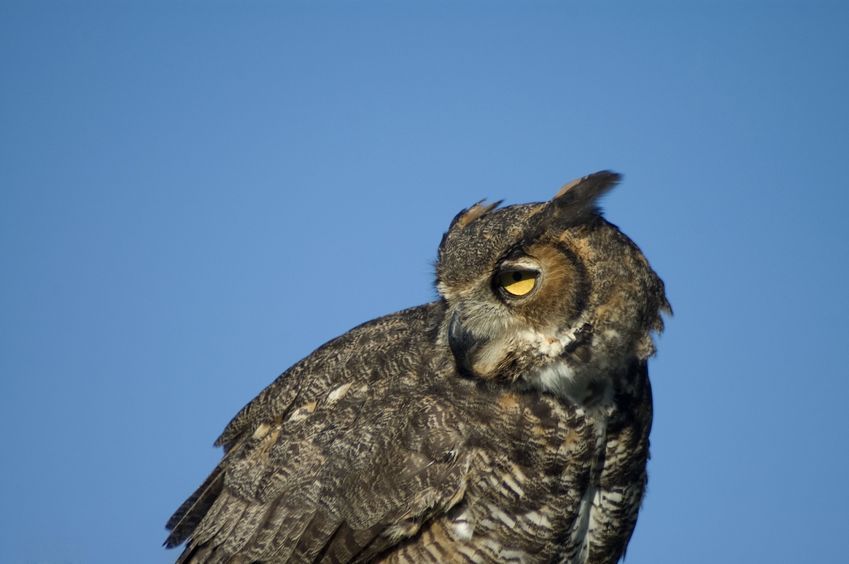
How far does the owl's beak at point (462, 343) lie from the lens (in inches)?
140

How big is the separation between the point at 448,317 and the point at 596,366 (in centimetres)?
59

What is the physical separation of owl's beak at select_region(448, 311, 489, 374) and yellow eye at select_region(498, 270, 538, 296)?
0.68ft

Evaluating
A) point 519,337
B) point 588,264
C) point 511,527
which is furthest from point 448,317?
point 511,527

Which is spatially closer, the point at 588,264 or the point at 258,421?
the point at 588,264

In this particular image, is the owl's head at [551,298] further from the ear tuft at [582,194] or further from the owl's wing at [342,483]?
the owl's wing at [342,483]

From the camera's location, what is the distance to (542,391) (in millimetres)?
3588

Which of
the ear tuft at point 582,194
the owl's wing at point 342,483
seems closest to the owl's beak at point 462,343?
the owl's wing at point 342,483

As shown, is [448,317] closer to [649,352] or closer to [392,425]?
[392,425]

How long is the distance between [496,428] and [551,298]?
53 cm

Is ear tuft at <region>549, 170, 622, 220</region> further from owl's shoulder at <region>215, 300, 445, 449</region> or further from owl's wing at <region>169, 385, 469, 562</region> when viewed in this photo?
owl's wing at <region>169, 385, 469, 562</region>

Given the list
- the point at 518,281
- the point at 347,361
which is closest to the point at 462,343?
the point at 518,281

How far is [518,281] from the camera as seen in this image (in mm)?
3504

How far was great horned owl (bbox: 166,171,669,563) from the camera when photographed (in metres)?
3.49

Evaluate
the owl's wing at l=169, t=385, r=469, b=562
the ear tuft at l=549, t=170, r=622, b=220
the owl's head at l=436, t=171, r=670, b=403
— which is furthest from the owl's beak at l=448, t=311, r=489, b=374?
the ear tuft at l=549, t=170, r=622, b=220
